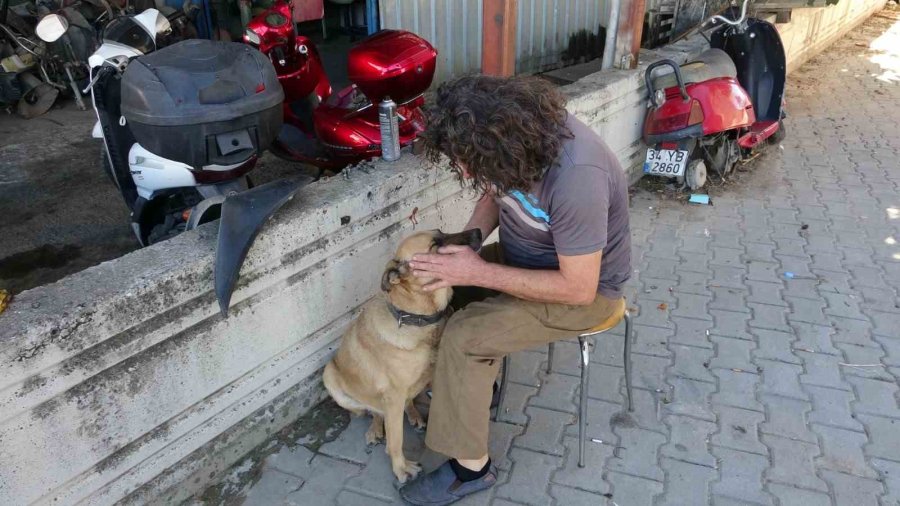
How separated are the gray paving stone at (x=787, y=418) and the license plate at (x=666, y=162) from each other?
2.51 m

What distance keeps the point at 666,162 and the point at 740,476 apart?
3080mm

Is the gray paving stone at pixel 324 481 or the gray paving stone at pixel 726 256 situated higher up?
the gray paving stone at pixel 324 481

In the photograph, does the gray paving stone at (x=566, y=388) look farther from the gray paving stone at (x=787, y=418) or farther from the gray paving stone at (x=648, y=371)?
the gray paving stone at (x=787, y=418)

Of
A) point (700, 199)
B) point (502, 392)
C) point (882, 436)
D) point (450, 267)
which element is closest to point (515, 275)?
point (450, 267)

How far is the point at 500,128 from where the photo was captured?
2010 millimetres

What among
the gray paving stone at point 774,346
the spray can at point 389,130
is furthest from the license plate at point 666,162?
the spray can at point 389,130

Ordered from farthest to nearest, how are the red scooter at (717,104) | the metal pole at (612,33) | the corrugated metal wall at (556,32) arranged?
the corrugated metal wall at (556,32) < the metal pole at (612,33) < the red scooter at (717,104)

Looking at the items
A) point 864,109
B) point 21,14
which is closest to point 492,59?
point 21,14

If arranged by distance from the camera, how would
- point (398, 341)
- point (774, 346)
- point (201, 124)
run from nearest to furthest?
1. point (201, 124)
2. point (398, 341)
3. point (774, 346)

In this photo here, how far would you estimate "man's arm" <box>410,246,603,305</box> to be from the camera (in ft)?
7.09

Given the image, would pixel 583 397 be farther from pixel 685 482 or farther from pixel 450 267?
pixel 450 267

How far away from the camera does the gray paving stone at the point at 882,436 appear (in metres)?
2.65

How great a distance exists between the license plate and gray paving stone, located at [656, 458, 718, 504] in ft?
9.92

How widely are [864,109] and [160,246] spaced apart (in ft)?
26.6
